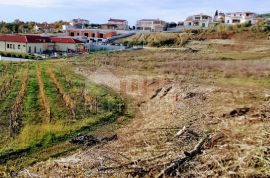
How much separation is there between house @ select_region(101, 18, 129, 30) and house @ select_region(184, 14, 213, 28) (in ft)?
39.7

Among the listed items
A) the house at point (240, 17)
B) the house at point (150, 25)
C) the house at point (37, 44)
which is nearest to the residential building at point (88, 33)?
the house at point (150, 25)

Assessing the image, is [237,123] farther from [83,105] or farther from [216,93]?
[83,105]

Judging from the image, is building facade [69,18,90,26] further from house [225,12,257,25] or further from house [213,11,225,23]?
house [225,12,257,25]

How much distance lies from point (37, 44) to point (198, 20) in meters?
40.4

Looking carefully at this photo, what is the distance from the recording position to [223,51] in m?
45.2

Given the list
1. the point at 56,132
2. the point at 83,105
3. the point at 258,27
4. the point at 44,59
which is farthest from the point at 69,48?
the point at 56,132

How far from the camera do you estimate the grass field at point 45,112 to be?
1445cm

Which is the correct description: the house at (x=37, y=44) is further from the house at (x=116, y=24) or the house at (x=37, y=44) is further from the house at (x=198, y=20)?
the house at (x=198, y=20)

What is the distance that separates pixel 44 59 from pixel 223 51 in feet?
61.2

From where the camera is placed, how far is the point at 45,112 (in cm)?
1947

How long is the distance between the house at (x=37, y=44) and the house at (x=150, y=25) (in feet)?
82.8

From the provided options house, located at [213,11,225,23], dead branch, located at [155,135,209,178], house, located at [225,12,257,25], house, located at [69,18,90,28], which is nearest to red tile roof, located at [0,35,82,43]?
house, located at [69,18,90,28]

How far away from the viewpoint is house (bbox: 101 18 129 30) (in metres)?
83.0

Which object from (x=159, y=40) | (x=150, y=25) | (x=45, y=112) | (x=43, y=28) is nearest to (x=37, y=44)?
(x=159, y=40)
